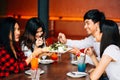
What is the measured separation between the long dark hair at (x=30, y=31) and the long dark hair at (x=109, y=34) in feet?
3.50

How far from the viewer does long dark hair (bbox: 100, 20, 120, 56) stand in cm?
217

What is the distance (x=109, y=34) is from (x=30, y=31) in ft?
3.83

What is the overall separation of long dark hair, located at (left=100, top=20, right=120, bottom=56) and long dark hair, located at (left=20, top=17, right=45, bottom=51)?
3.50ft

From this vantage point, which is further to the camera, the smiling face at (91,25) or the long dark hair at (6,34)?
the smiling face at (91,25)

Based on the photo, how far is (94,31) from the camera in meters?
2.66

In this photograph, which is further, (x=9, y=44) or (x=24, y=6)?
(x=24, y=6)

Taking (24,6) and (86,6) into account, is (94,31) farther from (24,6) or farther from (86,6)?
(24,6)

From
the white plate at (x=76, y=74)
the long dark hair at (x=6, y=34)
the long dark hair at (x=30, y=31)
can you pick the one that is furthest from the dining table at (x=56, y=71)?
the long dark hair at (x=30, y=31)

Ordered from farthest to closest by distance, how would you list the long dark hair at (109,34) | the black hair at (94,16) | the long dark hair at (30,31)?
the long dark hair at (30,31) → the black hair at (94,16) → the long dark hair at (109,34)

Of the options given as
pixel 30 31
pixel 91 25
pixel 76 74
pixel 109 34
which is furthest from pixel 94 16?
pixel 30 31

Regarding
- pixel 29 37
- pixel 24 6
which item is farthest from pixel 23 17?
pixel 29 37

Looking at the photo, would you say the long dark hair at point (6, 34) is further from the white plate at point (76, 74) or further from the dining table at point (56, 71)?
the white plate at point (76, 74)

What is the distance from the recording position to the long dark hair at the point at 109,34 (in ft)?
7.11

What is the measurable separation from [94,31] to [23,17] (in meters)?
6.25
